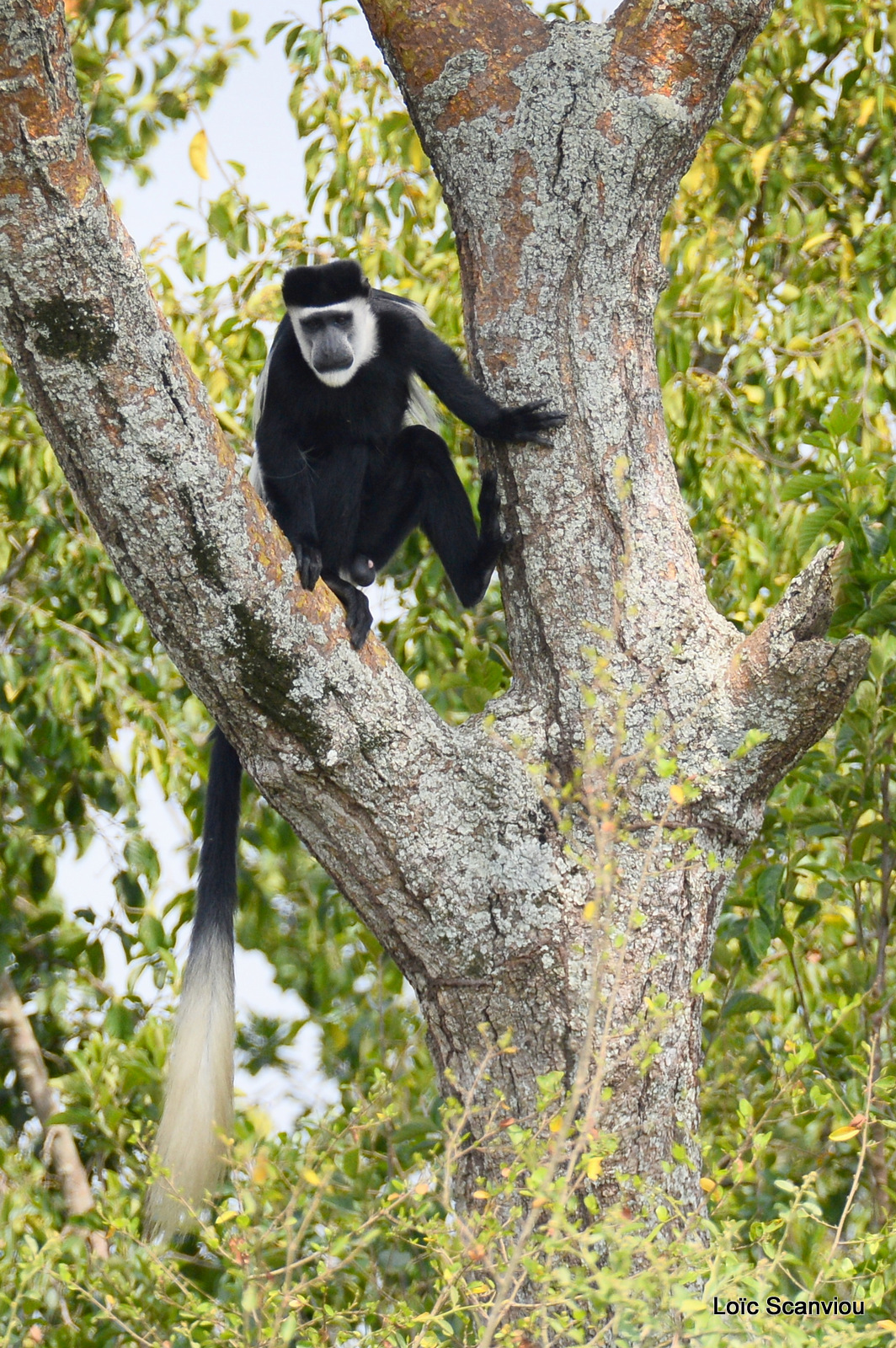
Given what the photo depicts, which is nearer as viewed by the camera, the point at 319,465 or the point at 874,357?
the point at 319,465

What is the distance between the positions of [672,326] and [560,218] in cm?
80

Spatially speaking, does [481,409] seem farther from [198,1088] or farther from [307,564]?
[198,1088]

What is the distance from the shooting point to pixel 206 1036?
1524 mm

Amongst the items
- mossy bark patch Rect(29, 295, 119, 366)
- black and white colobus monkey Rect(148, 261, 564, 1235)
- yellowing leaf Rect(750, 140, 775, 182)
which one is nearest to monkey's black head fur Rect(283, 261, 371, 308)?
black and white colobus monkey Rect(148, 261, 564, 1235)

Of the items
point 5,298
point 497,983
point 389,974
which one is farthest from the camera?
point 389,974

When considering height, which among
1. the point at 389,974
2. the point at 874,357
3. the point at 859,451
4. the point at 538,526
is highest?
the point at 874,357

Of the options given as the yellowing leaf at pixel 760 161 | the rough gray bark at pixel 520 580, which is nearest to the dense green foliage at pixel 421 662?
the yellowing leaf at pixel 760 161

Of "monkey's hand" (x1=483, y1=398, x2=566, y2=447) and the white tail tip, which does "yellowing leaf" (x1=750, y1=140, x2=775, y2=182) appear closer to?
"monkey's hand" (x1=483, y1=398, x2=566, y2=447)

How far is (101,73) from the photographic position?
2488mm

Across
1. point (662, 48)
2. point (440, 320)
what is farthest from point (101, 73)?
point (662, 48)

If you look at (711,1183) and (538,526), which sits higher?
(538,526)

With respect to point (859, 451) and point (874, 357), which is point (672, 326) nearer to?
point (874, 357)

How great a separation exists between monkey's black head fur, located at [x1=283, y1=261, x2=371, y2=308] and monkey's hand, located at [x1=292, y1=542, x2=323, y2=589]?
0.58m

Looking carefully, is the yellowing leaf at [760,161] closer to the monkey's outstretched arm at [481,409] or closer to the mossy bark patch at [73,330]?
the monkey's outstretched arm at [481,409]
